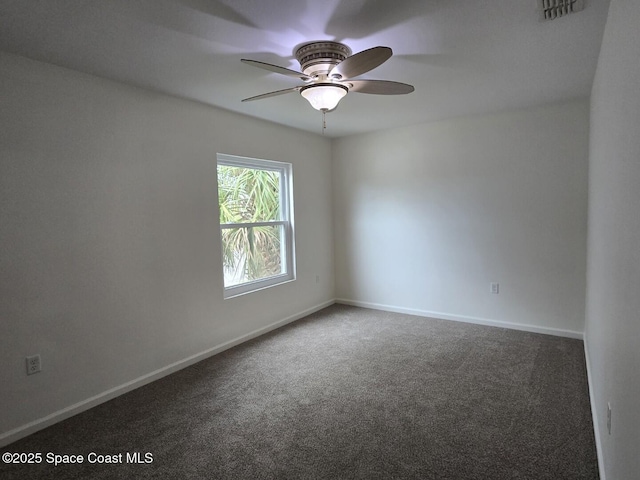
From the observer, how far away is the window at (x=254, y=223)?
3834mm

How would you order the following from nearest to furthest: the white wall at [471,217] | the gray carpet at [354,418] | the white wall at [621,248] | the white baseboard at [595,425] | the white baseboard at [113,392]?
the white wall at [621,248] → the white baseboard at [595,425] → the gray carpet at [354,418] → the white baseboard at [113,392] → the white wall at [471,217]

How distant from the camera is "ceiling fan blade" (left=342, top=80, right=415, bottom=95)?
7.19ft

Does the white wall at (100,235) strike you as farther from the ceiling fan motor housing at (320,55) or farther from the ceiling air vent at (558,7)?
the ceiling air vent at (558,7)

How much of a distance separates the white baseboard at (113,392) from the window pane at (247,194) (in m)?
1.24

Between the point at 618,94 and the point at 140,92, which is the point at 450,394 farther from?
the point at 140,92

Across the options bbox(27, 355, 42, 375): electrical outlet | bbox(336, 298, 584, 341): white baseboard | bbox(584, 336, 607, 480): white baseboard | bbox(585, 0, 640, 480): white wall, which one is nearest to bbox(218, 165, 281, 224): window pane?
bbox(336, 298, 584, 341): white baseboard

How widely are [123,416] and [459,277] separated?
11.7 ft

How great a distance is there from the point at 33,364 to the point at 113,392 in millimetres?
608

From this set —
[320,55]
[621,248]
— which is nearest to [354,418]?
[621,248]

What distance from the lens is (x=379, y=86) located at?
2246 mm

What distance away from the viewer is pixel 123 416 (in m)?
2.52

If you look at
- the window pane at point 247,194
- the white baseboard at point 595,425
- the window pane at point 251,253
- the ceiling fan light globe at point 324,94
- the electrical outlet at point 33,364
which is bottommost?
the white baseboard at point 595,425

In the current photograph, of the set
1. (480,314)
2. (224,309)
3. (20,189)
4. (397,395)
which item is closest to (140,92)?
(20,189)

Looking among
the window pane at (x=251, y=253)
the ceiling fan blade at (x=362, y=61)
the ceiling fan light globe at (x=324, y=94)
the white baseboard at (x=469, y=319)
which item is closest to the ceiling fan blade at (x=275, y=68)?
the ceiling fan light globe at (x=324, y=94)
